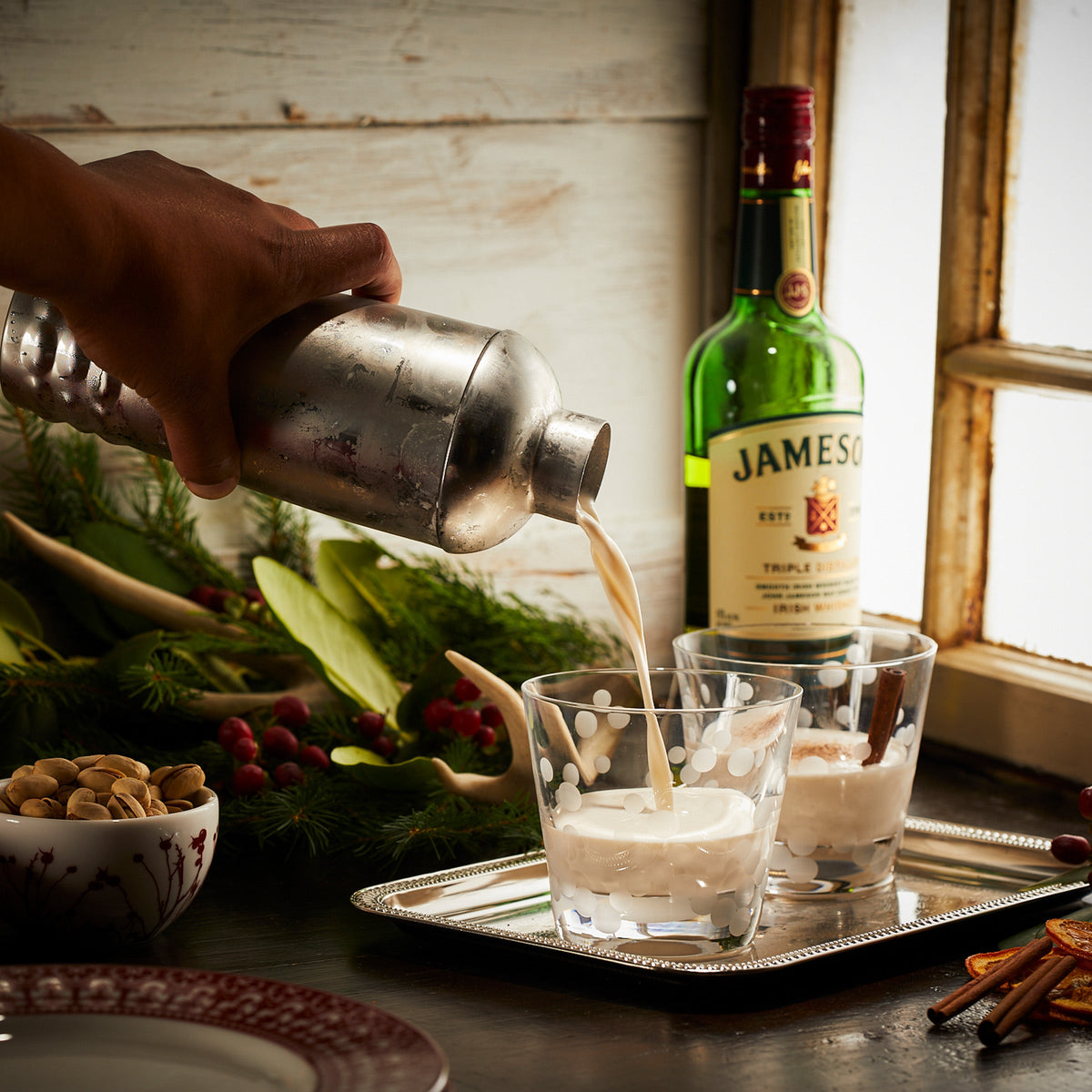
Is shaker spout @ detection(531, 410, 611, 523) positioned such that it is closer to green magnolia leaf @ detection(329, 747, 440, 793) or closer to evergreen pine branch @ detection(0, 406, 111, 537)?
green magnolia leaf @ detection(329, 747, 440, 793)

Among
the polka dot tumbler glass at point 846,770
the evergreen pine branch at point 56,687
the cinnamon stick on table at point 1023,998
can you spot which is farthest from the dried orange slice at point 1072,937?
the evergreen pine branch at point 56,687

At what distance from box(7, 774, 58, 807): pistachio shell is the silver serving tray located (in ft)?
0.52

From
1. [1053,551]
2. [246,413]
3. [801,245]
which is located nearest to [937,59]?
[801,245]

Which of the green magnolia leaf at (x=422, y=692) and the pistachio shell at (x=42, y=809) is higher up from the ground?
the pistachio shell at (x=42, y=809)

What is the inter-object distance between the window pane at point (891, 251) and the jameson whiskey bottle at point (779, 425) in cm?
20

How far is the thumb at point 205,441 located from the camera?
645 mm

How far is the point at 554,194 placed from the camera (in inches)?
49.0

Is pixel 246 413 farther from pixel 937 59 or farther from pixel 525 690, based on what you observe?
pixel 937 59

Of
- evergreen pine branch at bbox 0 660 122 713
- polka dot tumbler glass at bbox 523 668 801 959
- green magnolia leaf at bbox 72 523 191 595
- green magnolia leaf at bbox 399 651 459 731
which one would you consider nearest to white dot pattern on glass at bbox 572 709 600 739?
polka dot tumbler glass at bbox 523 668 801 959

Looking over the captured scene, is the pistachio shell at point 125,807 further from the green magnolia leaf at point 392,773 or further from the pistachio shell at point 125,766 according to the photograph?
the green magnolia leaf at point 392,773

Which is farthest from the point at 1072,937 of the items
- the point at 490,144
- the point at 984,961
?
the point at 490,144

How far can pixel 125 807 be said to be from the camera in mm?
667

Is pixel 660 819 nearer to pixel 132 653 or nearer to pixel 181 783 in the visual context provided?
pixel 181 783

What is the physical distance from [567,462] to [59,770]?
0.97 ft
